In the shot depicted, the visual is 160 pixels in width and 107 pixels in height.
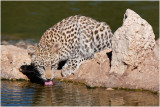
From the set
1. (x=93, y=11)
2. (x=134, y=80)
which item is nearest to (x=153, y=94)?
(x=134, y=80)

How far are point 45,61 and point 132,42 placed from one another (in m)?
2.81

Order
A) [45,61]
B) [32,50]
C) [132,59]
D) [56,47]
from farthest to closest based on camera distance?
[56,47]
[32,50]
[45,61]
[132,59]

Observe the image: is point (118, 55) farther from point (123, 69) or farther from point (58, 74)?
point (58, 74)

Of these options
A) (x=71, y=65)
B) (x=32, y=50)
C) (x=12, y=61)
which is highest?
(x=32, y=50)

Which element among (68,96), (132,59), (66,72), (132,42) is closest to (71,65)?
(66,72)

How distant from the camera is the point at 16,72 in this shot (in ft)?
66.7

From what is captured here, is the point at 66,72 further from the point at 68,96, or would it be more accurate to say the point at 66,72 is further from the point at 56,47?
the point at 68,96

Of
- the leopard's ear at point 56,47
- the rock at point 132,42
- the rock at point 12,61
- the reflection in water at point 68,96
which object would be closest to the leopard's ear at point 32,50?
the leopard's ear at point 56,47

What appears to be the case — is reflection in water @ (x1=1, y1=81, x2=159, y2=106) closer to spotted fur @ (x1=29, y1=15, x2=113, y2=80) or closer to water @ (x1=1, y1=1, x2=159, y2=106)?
water @ (x1=1, y1=1, x2=159, y2=106)

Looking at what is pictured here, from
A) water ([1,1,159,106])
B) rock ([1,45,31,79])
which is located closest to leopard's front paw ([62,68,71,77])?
water ([1,1,159,106])

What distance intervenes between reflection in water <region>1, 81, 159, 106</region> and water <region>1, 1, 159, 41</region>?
39.2 feet

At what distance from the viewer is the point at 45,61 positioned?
19078 millimetres

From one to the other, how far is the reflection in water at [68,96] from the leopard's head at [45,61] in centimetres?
39

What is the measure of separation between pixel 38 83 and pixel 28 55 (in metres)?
1.63
